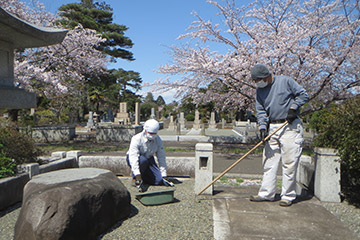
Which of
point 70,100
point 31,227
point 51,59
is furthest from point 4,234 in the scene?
point 70,100

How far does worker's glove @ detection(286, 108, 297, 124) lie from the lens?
3.94 m

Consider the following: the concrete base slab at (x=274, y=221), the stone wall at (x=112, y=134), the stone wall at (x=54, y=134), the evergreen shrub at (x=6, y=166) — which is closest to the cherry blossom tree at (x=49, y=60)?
the stone wall at (x=54, y=134)

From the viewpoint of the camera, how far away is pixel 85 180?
336 centimetres

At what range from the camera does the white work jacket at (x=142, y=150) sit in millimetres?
4613

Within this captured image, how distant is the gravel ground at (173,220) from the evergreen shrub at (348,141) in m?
0.62

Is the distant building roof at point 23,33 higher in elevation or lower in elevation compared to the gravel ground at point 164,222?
higher

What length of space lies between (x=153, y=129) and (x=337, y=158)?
2.98m

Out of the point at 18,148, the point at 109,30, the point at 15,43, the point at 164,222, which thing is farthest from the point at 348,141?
the point at 109,30

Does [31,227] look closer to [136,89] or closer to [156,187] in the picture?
[156,187]

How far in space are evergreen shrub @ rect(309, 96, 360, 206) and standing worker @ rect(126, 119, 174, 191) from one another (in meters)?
2.90

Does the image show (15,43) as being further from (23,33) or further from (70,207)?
(70,207)

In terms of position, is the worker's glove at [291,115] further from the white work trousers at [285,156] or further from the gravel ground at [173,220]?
the gravel ground at [173,220]

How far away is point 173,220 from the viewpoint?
358cm

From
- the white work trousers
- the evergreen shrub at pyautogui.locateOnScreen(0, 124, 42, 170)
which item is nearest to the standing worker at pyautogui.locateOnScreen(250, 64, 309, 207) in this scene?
the white work trousers
